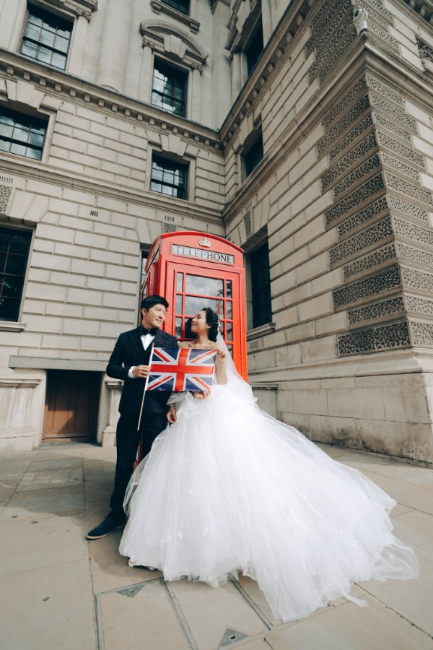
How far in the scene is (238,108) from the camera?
1086 centimetres

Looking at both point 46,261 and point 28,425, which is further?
point 46,261

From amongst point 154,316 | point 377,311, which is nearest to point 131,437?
point 154,316

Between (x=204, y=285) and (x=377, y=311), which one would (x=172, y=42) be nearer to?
(x=204, y=285)

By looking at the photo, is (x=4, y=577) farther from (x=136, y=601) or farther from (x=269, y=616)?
(x=269, y=616)

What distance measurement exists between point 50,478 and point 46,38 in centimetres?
1389

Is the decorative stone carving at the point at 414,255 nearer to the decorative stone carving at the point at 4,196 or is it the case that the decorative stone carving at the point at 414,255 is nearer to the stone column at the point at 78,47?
the decorative stone carving at the point at 4,196

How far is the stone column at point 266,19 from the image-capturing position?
10.3 metres

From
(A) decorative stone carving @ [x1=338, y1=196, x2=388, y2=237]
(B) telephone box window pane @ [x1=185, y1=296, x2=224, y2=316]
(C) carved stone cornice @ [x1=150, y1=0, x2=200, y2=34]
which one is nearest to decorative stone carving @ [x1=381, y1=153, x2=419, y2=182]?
(A) decorative stone carving @ [x1=338, y1=196, x2=388, y2=237]

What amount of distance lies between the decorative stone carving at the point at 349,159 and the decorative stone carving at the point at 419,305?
3123 mm

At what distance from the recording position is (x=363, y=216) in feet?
19.8

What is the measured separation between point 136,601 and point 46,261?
27.5 feet

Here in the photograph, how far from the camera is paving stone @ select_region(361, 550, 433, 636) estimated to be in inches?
59.2

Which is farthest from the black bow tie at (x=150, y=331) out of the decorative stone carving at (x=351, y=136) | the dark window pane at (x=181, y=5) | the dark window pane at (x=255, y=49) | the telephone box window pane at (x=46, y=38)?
the dark window pane at (x=181, y=5)

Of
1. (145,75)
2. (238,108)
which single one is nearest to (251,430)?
(238,108)
